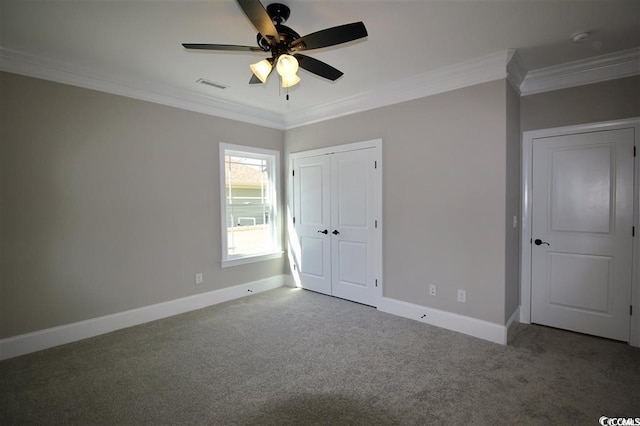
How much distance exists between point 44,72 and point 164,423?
323 centimetres

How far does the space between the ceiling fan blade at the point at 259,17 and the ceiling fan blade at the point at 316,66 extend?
0.27m

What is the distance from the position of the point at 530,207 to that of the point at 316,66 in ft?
9.23

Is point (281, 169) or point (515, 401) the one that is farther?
point (281, 169)

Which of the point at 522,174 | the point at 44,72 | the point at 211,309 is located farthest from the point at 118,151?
the point at 522,174

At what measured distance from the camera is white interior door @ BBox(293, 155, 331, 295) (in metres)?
4.45

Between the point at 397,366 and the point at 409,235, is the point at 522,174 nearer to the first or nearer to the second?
the point at 409,235

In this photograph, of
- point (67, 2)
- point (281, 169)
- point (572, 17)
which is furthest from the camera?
point (281, 169)

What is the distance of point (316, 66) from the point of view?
225 cm

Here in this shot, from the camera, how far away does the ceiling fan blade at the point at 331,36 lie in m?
1.76

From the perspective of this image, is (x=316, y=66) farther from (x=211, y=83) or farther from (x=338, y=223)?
(x=338, y=223)

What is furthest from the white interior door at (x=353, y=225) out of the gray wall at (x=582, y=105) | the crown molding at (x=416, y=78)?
the gray wall at (x=582, y=105)

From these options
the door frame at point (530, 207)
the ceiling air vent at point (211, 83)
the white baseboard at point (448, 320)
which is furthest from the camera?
the ceiling air vent at point (211, 83)

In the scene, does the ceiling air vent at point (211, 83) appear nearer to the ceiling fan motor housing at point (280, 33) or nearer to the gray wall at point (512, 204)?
the ceiling fan motor housing at point (280, 33)

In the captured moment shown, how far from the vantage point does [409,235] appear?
3594mm
